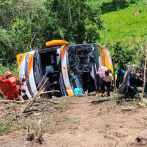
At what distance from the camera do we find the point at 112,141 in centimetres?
456

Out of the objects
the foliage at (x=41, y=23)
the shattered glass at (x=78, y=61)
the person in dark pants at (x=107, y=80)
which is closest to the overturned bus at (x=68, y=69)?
the shattered glass at (x=78, y=61)

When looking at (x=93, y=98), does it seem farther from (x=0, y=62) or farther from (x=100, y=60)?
(x=0, y=62)

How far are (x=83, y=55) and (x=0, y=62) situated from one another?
5.93m

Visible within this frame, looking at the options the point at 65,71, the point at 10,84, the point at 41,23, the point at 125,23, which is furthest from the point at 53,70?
the point at 125,23

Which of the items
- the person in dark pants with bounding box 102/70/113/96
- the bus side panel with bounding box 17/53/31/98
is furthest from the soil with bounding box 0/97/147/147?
the bus side panel with bounding box 17/53/31/98

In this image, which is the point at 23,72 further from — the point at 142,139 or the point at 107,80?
the point at 142,139

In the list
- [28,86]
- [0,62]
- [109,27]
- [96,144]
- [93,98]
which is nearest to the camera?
[96,144]

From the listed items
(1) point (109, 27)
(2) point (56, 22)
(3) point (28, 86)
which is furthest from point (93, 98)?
(1) point (109, 27)

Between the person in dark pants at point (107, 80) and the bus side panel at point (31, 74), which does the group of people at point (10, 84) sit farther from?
the person in dark pants at point (107, 80)

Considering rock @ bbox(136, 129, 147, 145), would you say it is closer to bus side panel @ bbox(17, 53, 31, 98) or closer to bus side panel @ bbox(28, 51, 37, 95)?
bus side panel @ bbox(28, 51, 37, 95)

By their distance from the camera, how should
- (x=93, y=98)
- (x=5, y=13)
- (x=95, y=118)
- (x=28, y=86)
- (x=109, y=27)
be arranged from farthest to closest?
(x=109, y=27) → (x=5, y=13) → (x=28, y=86) → (x=93, y=98) → (x=95, y=118)

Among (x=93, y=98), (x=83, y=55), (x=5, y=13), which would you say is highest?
(x=5, y=13)

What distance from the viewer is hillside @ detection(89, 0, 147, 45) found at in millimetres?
19861

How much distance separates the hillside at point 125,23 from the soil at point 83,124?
456 inches
